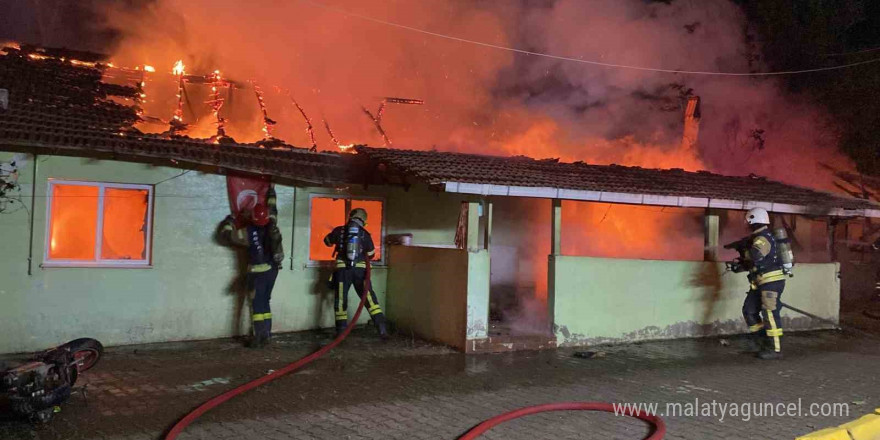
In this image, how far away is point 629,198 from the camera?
27.0 ft

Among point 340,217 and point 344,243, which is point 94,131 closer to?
point 344,243

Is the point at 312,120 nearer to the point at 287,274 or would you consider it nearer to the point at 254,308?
the point at 287,274

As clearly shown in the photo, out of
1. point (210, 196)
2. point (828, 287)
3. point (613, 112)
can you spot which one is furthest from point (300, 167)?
point (613, 112)

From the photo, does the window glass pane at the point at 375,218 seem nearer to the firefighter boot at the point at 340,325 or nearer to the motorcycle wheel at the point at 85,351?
the firefighter boot at the point at 340,325

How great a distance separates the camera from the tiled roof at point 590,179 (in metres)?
7.60

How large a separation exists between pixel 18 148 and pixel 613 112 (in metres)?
13.7

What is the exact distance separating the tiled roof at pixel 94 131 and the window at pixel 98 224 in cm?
50

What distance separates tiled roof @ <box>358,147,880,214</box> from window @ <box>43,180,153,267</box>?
10.2ft

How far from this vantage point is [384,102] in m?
13.8

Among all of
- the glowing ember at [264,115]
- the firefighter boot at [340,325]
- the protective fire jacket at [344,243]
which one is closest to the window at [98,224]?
the protective fire jacket at [344,243]

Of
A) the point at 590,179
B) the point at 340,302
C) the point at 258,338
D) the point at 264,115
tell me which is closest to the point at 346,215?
the point at 340,302

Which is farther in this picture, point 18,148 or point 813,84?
point 813,84

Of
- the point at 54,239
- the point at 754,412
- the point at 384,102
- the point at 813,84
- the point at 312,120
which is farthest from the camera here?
the point at 813,84

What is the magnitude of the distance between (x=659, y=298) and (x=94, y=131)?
7.97m
